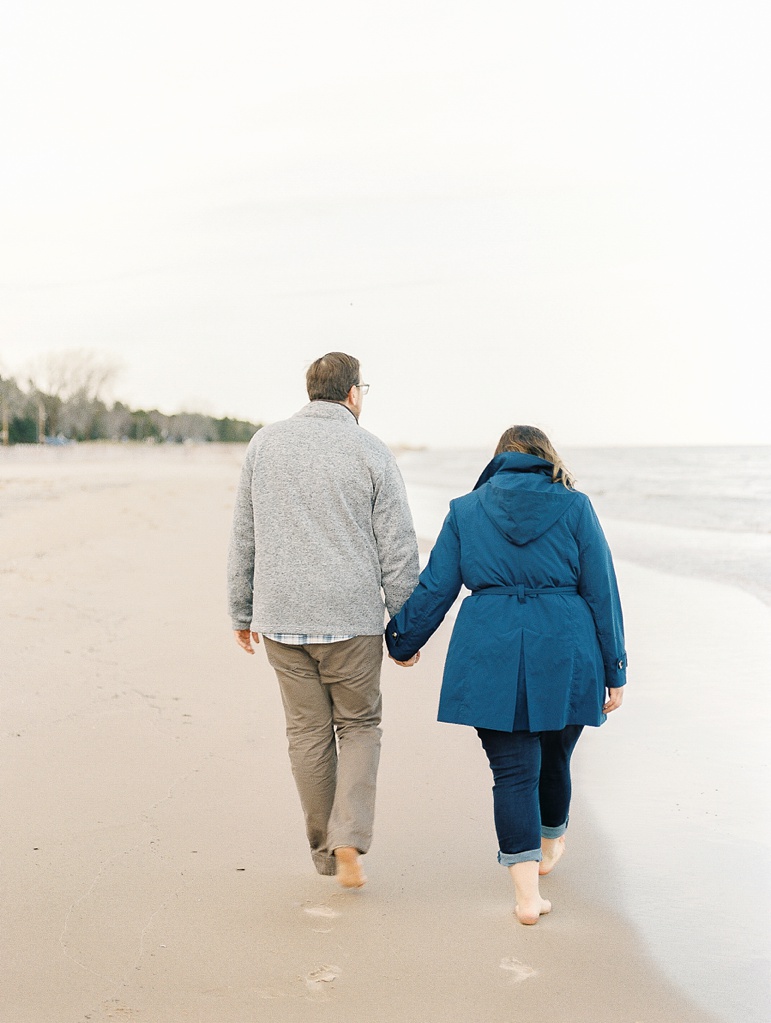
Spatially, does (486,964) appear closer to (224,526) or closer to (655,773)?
(655,773)

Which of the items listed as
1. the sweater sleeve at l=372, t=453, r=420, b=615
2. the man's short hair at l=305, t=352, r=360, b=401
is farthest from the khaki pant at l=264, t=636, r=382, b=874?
the man's short hair at l=305, t=352, r=360, b=401

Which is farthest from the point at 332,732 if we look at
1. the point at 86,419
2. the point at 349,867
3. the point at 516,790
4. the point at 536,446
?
the point at 86,419

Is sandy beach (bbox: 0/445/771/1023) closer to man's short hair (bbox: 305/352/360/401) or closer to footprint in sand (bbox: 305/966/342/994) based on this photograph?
footprint in sand (bbox: 305/966/342/994)

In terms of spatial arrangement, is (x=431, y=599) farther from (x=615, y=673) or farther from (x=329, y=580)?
(x=615, y=673)

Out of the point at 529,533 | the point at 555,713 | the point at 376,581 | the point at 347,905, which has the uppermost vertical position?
the point at 529,533

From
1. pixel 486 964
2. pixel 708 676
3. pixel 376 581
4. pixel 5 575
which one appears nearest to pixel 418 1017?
pixel 486 964

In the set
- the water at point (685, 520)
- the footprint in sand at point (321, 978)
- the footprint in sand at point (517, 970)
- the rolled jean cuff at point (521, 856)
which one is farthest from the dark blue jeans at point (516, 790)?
the water at point (685, 520)

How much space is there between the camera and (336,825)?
3.12 m

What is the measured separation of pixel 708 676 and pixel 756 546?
8753mm

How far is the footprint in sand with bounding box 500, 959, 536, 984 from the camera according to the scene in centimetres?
256

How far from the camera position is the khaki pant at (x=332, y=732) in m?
3.14

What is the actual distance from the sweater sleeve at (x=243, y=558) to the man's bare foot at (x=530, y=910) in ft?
4.11

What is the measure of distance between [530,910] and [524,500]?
4.01 feet

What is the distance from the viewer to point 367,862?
339cm
